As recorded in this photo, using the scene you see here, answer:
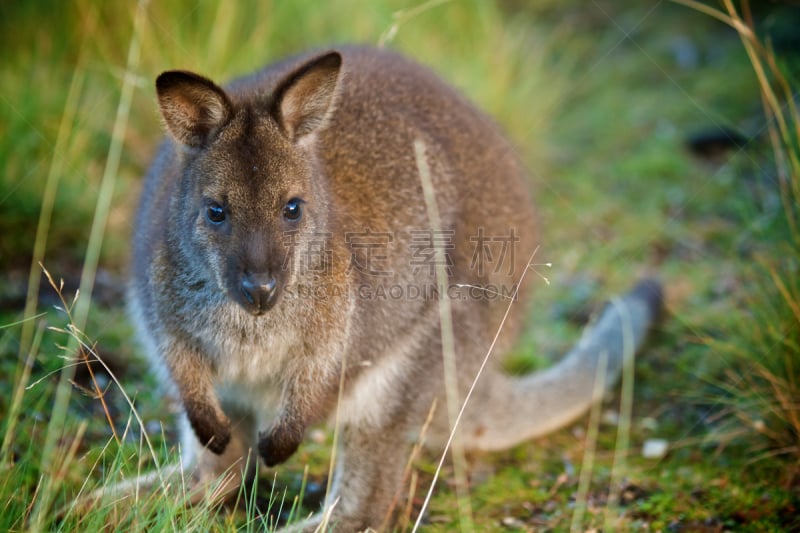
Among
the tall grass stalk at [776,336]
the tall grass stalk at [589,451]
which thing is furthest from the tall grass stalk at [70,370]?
the tall grass stalk at [776,336]

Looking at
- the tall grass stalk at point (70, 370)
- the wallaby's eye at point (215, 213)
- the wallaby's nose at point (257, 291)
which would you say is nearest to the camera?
the tall grass stalk at point (70, 370)

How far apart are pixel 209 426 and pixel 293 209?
0.95 m

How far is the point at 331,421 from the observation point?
12.7 feet

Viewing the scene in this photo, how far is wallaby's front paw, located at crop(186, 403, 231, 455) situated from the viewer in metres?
3.38

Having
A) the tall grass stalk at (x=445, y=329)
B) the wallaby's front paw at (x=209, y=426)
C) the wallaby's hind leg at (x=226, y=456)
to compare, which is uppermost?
the tall grass stalk at (x=445, y=329)

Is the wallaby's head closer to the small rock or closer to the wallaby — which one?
the wallaby

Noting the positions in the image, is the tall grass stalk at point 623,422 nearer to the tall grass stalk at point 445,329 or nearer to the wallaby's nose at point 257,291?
the tall grass stalk at point 445,329

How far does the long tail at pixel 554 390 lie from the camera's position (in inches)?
171

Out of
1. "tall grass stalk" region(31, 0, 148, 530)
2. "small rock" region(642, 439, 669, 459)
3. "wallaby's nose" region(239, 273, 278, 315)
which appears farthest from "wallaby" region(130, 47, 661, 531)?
"small rock" region(642, 439, 669, 459)

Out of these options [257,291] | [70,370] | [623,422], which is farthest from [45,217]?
[623,422]

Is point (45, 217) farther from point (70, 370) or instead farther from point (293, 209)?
point (293, 209)

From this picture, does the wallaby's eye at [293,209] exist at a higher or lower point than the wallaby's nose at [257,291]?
higher

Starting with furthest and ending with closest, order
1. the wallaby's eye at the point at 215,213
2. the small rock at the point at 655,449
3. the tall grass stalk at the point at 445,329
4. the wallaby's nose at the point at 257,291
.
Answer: the small rock at the point at 655,449 → the tall grass stalk at the point at 445,329 → the wallaby's eye at the point at 215,213 → the wallaby's nose at the point at 257,291

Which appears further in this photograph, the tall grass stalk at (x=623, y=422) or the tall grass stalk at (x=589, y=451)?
the tall grass stalk at (x=623, y=422)
